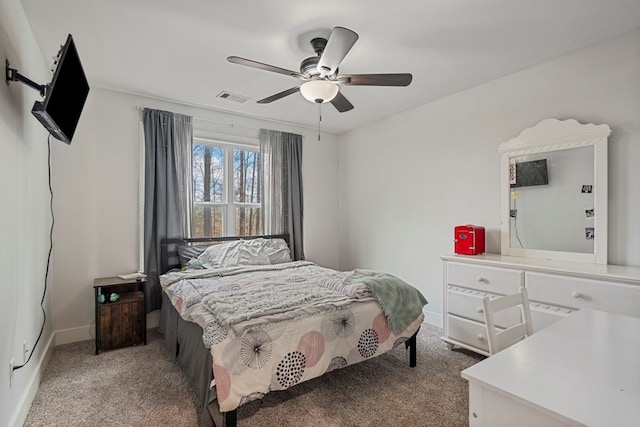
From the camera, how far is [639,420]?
0.77 m

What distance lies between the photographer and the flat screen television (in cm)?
161

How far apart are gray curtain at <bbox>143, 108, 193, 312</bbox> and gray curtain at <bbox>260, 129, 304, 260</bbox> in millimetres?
1017

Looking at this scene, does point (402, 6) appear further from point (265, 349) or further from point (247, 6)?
point (265, 349)

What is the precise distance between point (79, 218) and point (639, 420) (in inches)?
159

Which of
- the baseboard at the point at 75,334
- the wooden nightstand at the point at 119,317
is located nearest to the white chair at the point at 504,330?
the wooden nightstand at the point at 119,317

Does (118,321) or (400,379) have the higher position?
(118,321)

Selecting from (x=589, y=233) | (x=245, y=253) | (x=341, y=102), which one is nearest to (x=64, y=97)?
(x=341, y=102)

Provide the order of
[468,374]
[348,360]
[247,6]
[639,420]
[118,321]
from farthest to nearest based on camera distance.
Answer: [118,321]
[348,360]
[247,6]
[468,374]
[639,420]

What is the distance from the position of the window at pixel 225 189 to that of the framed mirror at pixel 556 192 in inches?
116

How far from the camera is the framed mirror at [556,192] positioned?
8.05 ft

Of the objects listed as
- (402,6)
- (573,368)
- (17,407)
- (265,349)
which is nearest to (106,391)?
(17,407)

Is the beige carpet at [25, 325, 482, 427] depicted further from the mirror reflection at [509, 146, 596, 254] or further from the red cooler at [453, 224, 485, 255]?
the mirror reflection at [509, 146, 596, 254]

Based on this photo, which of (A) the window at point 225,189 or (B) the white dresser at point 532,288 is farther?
(A) the window at point 225,189

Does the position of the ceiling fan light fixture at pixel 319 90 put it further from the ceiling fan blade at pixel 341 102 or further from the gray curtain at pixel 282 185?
the gray curtain at pixel 282 185
